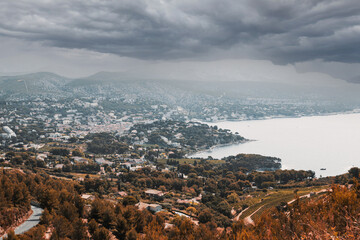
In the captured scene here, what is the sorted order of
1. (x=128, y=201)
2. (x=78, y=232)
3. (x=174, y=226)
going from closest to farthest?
(x=78, y=232), (x=174, y=226), (x=128, y=201)

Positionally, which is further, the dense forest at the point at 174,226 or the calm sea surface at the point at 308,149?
the calm sea surface at the point at 308,149

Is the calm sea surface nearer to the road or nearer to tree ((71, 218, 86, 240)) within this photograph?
the road

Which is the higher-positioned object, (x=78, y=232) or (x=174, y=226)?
(x=78, y=232)

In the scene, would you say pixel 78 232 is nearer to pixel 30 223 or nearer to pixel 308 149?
pixel 30 223

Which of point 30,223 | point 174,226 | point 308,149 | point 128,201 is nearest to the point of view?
point 30,223

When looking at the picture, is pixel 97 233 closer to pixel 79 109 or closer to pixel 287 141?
pixel 287 141

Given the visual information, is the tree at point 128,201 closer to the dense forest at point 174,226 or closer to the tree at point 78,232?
the dense forest at point 174,226

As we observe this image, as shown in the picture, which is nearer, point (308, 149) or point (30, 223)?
point (30, 223)

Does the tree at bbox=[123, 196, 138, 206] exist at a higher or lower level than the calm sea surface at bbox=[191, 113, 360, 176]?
higher

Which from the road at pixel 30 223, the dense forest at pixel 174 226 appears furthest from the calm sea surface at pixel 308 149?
the road at pixel 30 223

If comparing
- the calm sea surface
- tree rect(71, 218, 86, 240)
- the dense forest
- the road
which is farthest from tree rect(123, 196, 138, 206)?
the calm sea surface

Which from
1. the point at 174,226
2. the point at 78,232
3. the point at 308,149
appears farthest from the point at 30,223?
the point at 308,149

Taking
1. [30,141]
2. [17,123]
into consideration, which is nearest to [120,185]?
[30,141]
